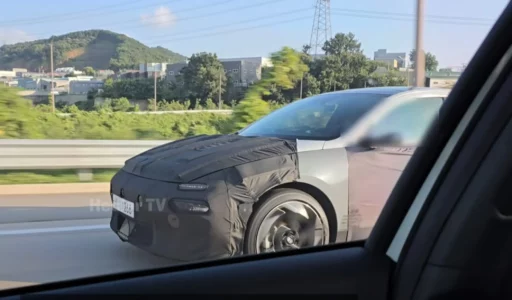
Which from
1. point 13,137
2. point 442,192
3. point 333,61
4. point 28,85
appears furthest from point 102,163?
point 442,192

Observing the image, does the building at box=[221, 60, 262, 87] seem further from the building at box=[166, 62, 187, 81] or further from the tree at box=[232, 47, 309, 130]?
the building at box=[166, 62, 187, 81]

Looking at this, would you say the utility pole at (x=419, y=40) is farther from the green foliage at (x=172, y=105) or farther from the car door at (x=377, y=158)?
the green foliage at (x=172, y=105)

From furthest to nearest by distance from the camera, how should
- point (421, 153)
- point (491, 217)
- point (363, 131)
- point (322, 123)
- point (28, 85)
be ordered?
point (322, 123) < point (363, 131) < point (28, 85) < point (421, 153) < point (491, 217)

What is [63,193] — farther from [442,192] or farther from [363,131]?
[442,192]

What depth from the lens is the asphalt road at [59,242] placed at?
2205mm

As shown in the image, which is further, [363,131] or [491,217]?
[363,131]

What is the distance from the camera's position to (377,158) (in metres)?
3.04

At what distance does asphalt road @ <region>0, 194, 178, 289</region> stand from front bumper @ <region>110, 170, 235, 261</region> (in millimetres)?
120

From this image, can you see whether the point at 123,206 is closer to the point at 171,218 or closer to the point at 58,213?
the point at 171,218

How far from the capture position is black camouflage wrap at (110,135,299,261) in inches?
113

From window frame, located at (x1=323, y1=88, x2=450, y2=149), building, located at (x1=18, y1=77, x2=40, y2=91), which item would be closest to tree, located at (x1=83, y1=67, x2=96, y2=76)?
building, located at (x1=18, y1=77, x2=40, y2=91)

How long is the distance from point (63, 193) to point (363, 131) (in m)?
1.79

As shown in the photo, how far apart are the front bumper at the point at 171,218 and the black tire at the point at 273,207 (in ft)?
0.34

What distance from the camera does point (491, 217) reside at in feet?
5.86
